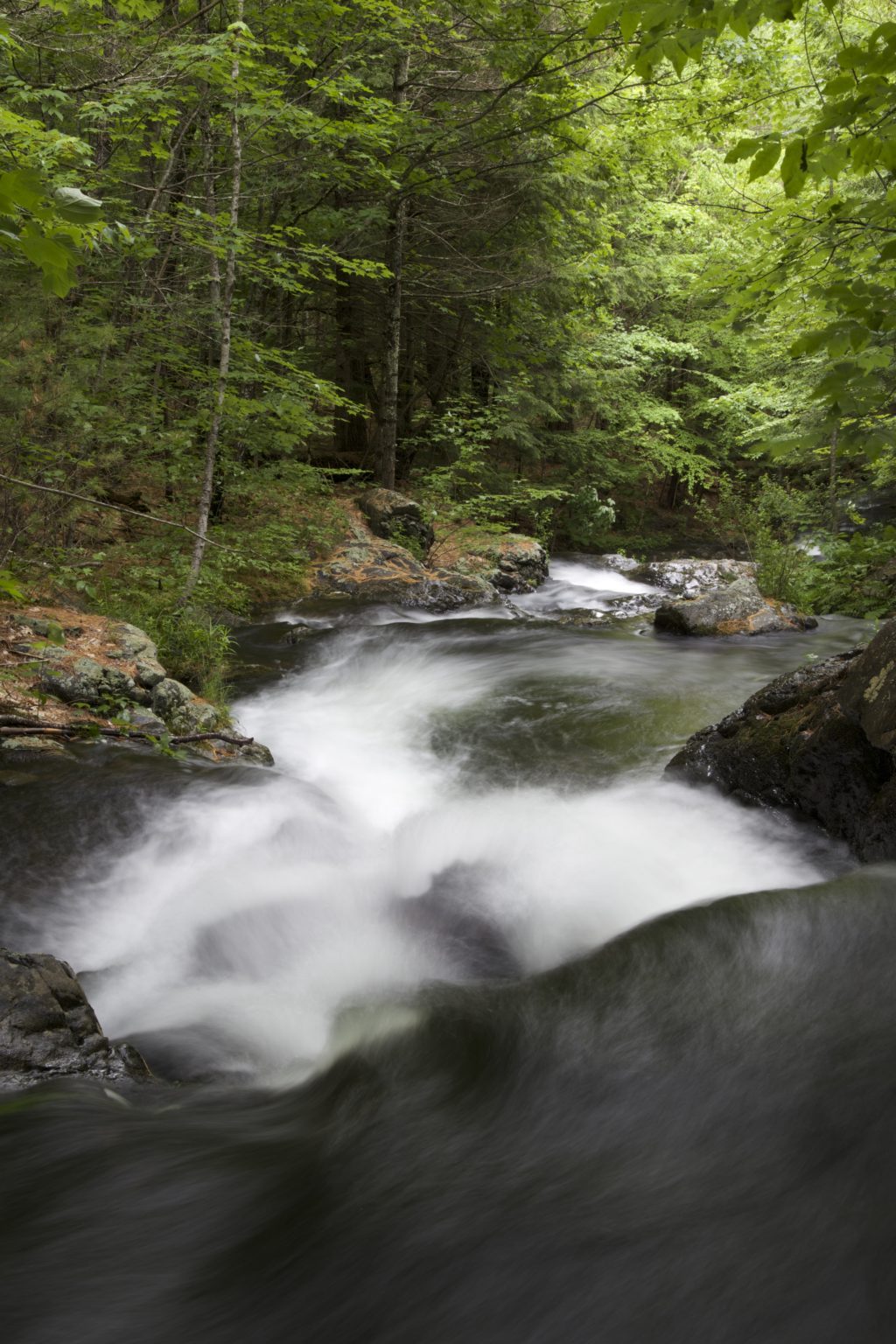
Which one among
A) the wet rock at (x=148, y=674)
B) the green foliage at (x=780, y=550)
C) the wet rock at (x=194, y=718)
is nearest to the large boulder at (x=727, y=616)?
the green foliage at (x=780, y=550)

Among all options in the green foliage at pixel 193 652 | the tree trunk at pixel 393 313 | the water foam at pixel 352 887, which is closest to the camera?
the water foam at pixel 352 887

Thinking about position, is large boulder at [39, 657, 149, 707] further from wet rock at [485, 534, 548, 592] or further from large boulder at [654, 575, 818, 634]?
wet rock at [485, 534, 548, 592]

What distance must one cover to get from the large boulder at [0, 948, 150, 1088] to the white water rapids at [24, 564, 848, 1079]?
0.47 m

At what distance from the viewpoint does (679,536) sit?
2053 centimetres

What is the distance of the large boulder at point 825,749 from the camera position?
13.5 feet

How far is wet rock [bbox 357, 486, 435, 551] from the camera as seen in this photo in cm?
1312

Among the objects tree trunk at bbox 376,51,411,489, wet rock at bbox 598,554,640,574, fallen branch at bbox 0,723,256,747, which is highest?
tree trunk at bbox 376,51,411,489

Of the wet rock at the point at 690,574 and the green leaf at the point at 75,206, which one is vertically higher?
the green leaf at the point at 75,206

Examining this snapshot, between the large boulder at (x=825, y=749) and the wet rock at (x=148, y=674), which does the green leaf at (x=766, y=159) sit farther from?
the wet rock at (x=148, y=674)

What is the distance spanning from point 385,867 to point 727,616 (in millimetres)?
7021

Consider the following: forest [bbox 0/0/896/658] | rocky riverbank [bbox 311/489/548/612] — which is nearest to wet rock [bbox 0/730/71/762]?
forest [bbox 0/0/896/658]

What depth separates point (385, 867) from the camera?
5020 mm

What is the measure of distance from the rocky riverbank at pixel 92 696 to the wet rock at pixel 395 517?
22.4ft

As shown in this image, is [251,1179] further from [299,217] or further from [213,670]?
[299,217]
